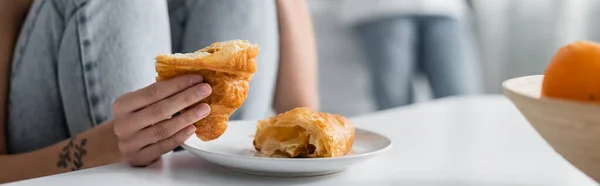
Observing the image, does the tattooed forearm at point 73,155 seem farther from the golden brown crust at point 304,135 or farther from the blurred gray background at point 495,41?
the blurred gray background at point 495,41

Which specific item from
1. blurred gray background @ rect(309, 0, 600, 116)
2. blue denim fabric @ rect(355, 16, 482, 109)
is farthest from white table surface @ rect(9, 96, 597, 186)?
blurred gray background @ rect(309, 0, 600, 116)

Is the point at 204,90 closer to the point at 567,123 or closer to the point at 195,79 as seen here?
the point at 195,79

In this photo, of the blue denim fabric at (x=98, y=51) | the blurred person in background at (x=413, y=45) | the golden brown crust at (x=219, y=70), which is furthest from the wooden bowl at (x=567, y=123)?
the blurred person in background at (x=413, y=45)

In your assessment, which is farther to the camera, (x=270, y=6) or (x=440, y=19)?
(x=440, y=19)

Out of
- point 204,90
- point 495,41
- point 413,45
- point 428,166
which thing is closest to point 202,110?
point 204,90

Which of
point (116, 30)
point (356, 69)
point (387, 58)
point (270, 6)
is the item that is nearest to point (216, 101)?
point (116, 30)

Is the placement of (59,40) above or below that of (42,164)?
above

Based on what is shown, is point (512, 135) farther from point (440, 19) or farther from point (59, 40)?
point (440, 19)
